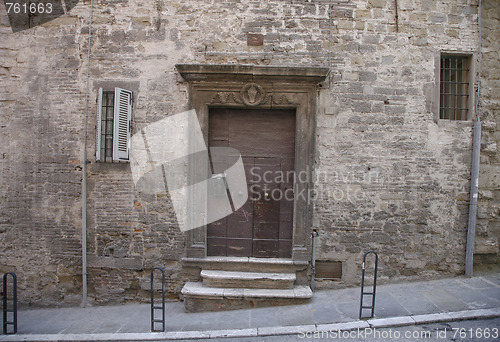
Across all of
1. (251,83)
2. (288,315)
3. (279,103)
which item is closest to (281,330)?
(288,315)

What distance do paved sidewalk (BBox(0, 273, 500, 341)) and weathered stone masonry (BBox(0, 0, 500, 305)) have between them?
302 mm

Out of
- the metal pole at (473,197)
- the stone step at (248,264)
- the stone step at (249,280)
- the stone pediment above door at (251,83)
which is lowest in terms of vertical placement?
the stone step at (249,280)

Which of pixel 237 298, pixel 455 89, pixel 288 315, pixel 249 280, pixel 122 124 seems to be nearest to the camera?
pixel 288 315

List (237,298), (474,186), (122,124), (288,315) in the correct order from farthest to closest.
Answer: (474,186), (122,124), (237,298), (288,315)

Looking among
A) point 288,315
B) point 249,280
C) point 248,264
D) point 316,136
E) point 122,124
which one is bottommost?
point 288,315

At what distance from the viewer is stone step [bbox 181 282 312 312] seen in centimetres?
444

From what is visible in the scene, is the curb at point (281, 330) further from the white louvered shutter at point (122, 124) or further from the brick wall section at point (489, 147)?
the white louvered shutter at point (122, 124)

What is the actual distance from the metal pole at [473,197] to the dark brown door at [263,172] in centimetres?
303

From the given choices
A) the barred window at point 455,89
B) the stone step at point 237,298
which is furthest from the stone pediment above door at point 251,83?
the stone step at point 237,298

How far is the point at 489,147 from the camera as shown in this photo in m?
5.01

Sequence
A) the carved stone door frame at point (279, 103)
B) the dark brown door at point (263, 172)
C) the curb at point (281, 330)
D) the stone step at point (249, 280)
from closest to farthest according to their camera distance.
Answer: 1. the curb at point (281, 330)
2. the stone step at point (249, 280)
3. the carved stone door frame at point (279, 103)
4. the dark brown door at point (263, 172)

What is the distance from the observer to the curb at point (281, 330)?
12.3 feet

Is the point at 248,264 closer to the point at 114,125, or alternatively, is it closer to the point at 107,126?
the point at 114,125

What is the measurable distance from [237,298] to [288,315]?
2.64ft
